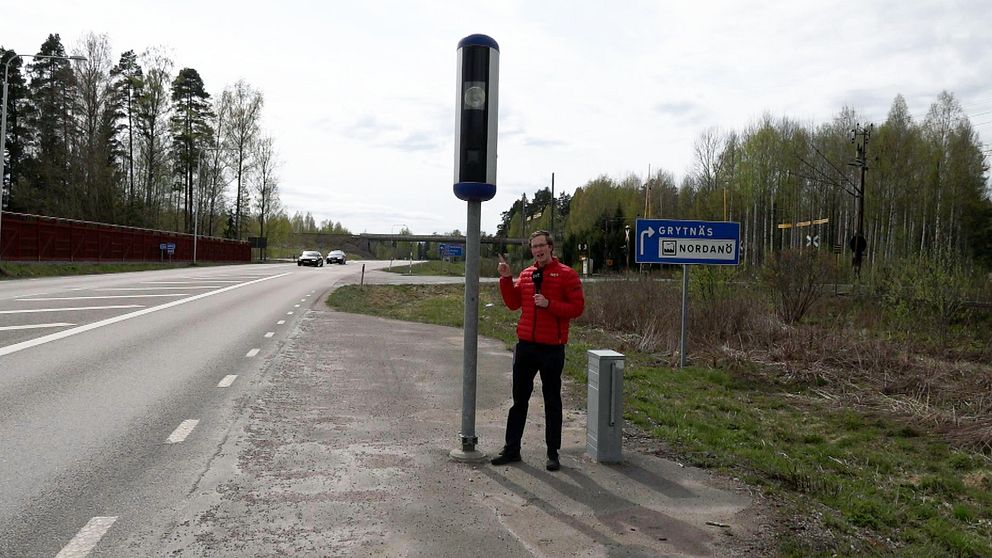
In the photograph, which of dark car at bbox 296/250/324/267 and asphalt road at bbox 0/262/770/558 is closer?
asphalt road at bbox 0/262/770/558

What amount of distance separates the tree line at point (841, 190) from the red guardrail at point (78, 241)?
91.7ft

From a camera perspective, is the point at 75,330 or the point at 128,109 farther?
the point at 128,109

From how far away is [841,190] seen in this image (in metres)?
60.3

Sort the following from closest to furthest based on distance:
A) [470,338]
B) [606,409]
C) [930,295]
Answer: [606,409] → [470,338] → [930,295]

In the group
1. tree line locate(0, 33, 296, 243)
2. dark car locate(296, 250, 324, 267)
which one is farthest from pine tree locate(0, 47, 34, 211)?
dark car locate(296, 250, 324, 267)

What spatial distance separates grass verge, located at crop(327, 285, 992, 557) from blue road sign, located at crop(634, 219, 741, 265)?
1733 mm

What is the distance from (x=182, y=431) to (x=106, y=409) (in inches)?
48.5

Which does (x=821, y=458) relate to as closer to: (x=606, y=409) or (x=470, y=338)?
(x=606, y=409)

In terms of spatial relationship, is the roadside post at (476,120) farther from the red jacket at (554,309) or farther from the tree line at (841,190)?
the tree line at (841,190)

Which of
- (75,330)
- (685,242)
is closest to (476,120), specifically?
(685,242)

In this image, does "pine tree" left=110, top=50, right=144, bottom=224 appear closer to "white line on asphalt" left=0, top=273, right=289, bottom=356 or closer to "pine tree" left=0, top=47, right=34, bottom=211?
"pine tree" left=0, top=47, right=34, bottom=211

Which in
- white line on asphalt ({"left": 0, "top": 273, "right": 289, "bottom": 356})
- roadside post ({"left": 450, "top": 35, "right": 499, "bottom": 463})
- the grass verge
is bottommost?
the grass verge

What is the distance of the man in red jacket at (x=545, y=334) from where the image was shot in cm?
575

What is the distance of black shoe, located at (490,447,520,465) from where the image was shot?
583 cm
